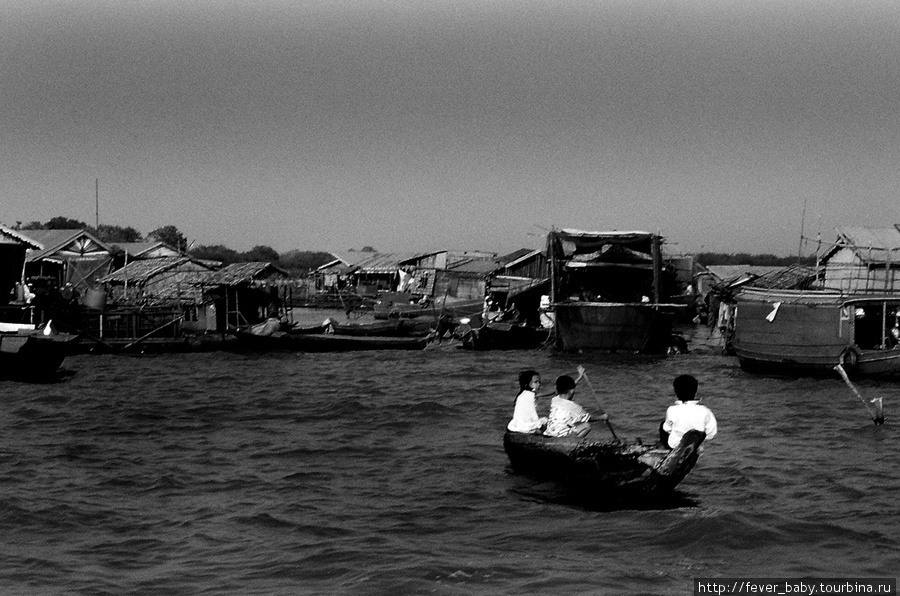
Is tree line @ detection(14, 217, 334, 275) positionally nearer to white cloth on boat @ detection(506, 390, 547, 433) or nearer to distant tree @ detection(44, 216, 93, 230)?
distant tree @ detection(44, 216, 93, 230)

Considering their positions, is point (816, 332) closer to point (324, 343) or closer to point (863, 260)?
point (863, 260)

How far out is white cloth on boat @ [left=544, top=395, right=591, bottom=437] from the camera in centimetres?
1103

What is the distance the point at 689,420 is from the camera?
32.1 feet

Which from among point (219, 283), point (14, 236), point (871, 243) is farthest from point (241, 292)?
point (871, 243)

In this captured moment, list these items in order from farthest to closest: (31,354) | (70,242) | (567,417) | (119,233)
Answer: (119,233)
(70,242)
(31,354)
(567,417)

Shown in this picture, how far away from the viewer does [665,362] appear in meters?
27.2

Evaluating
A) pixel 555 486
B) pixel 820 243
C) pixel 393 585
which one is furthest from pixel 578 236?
pixel 393 585

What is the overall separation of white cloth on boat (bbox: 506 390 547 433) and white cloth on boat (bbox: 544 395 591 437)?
35 cm

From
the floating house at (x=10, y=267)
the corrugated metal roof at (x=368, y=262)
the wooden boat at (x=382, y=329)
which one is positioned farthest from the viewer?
the corrugated metal roof at (x=368, y=262)

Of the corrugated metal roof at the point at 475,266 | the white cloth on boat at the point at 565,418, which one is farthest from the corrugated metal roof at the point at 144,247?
the white cloth on boat at the point at 565,418

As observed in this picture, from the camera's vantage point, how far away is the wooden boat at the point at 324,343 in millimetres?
30266

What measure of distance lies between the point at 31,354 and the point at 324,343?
35.2ft

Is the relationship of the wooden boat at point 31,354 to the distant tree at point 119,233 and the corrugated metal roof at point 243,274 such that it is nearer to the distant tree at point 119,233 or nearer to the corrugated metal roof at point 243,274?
the corrugated metal roof at point 243,274

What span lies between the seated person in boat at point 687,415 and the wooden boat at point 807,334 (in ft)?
41.7
